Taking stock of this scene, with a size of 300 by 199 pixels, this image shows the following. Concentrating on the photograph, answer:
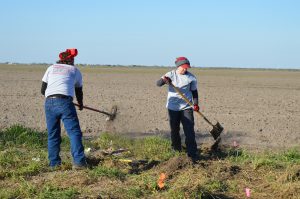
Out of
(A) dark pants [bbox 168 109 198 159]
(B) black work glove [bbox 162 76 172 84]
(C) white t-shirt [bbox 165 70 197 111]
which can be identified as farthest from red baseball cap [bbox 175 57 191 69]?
(A) dark pants [bbox 168 109 198 159]

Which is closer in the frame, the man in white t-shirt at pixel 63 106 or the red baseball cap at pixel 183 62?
the man in white t-shirt at pixel 63 106

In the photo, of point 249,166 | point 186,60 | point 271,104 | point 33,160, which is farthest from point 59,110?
point 271,104

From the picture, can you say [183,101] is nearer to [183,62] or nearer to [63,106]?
[183,62]

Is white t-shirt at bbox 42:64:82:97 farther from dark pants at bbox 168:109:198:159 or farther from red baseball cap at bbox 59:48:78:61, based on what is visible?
dark pants at bbox 168:109:198:159

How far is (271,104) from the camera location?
19.6 m

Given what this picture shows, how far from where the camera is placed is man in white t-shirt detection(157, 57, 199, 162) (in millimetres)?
7980

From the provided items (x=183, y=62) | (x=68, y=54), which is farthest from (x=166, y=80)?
(x=68, y=54)

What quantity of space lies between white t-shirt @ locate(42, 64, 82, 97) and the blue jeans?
11cm

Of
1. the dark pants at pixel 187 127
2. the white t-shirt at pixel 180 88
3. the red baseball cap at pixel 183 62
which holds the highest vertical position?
the red baseball cap at pixel 183 62

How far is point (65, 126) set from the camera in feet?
22.9

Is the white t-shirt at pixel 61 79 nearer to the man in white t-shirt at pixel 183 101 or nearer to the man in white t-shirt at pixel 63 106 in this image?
the man in white t-shirt at pixel 63 106

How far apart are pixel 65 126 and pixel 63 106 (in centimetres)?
29

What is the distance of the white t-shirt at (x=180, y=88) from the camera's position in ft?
26.5

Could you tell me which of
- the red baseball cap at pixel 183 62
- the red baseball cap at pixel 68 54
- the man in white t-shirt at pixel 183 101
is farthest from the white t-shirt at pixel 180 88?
the red baseball cap at pixel 68 54
